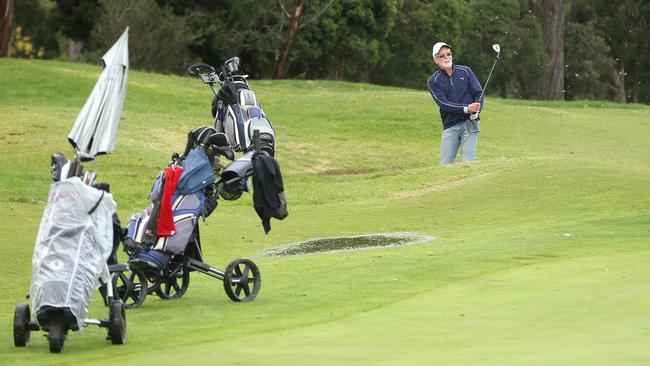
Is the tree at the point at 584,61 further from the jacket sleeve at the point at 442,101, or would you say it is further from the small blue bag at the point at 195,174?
the small blue bag at the point at 195,174

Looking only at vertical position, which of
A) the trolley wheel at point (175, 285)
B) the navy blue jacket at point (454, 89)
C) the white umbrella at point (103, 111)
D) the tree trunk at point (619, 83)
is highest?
the white umbrella at point (103, 111)

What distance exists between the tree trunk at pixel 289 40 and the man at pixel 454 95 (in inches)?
1259

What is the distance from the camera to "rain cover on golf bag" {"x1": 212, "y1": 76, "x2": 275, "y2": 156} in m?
20.3

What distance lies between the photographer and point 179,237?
1362cm

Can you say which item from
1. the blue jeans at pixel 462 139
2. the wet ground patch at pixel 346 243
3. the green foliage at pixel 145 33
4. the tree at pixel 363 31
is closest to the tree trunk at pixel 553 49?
the tree at pixel 363 31

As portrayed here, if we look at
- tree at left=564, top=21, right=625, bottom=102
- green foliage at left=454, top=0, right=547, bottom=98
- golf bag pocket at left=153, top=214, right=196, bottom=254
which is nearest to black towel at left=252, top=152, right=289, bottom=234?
golf bag pocket at left=153, top=214, right=196, bottom=254

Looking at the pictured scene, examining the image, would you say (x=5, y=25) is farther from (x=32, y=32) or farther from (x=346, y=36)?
(x=32, y=32)

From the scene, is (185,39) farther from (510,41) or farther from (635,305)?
(635,305)

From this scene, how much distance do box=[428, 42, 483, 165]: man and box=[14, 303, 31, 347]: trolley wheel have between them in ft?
47.5

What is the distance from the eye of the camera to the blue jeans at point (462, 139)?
83.5ft

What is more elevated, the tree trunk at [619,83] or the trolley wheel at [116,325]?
the trolley wheel at [116,325]

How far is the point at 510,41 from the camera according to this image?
213 ft

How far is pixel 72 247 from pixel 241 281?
3.02 meters

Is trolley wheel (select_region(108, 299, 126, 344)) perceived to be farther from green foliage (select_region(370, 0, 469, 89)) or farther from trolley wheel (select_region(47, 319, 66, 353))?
green foliage (select_region(370, 0, 469, 89))
